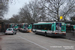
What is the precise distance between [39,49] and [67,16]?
18.9 meters

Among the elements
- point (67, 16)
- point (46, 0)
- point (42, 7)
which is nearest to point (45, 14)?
point (42, 7)

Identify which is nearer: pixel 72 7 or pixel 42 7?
pixel 72 7

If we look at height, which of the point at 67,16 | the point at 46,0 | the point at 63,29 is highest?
the point at 46,0

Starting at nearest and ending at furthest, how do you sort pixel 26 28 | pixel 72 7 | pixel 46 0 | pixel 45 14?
pixel 72 7 < pixel 46 0 < pixel 45 14 < pixel 26 28

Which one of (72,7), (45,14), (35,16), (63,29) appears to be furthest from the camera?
(35,16)

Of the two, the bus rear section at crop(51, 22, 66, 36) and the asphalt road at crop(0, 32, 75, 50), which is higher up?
the bus rear section at crop(51, 22, 66, 36)

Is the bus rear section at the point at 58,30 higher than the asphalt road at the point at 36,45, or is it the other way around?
the bus rear section at the point at 58,30

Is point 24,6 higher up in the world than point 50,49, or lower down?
higher up

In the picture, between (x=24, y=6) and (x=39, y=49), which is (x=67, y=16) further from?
(x=24, y=6)

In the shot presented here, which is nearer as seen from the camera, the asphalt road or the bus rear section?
the asphalt road

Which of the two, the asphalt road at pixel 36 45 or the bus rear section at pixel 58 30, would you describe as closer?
the asphalt road at pixel 36 45

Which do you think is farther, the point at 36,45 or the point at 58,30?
the point at 58,30

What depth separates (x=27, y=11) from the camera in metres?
43.0

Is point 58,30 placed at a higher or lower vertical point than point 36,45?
higher
